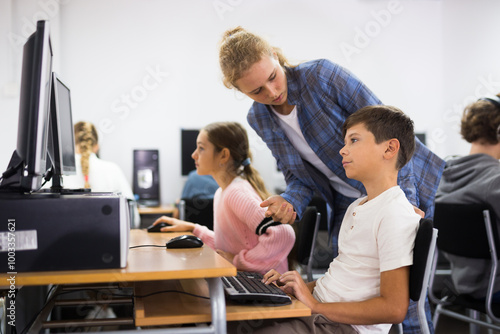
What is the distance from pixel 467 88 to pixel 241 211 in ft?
12.3

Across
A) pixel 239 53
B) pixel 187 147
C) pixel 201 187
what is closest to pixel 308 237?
pixel 239 53

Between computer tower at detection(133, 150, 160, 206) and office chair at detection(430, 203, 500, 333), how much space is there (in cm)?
270

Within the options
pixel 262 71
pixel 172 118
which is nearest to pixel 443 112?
pixel 172 118

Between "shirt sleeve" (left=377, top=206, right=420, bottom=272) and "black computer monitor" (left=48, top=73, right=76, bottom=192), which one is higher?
"black computer monitor" (left=48, top=73, right=76, bottom=192)

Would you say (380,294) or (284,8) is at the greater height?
(284,8)

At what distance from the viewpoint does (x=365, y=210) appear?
4.28 feet

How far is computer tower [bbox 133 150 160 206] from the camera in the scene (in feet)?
14.5

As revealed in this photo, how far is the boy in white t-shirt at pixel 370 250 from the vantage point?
116 centimetres

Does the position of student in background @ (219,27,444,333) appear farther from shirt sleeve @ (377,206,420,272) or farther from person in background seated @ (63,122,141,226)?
person in background seated @ (63,122,141,226)

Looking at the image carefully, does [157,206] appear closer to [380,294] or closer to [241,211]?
[241,211]

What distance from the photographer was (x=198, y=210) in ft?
10.8

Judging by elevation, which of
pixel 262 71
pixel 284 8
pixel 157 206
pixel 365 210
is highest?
pixel 284 8

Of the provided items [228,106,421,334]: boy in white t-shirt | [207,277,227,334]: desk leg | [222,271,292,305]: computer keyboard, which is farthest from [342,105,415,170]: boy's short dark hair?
[207,277,227,334]: desk leg

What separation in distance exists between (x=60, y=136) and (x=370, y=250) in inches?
38.9
